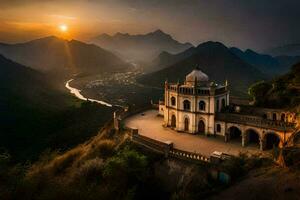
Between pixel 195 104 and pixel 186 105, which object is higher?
pixel 195 104

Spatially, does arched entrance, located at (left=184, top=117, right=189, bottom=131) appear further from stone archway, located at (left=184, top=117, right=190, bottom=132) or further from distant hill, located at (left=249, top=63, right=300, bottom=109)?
distant hill, located at (left=249, top=63, right=300, bottom=109)

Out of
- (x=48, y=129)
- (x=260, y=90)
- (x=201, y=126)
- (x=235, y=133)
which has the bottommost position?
(x=48, y=129)

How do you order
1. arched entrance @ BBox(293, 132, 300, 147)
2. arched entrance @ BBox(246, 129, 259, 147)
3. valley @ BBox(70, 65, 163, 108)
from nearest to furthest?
arched entrance @ BBox(293, 132, 300, 147), arched entrance @ BBox(246, 129, 259, 147), valley @ BBox(70, 65, 163, 108)

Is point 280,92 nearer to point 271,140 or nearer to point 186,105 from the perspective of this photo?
point 271,140

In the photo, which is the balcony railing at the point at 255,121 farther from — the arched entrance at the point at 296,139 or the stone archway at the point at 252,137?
the arched entrance at the point at 296,139

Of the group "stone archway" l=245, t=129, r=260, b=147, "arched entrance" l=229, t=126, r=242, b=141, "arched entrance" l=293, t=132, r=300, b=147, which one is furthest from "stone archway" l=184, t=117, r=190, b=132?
"arched entrance" l=293, t=132, r=300, b=147

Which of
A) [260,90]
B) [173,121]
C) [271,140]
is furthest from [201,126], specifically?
[260,90]

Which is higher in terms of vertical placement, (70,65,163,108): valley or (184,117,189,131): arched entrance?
(184,117,189,131): arched entrance

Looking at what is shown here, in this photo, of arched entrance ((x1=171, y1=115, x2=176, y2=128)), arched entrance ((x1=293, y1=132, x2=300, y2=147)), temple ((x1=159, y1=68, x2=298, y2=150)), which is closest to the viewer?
arched entrance ((x1=293, y1=132, x2=300, y2=147))
